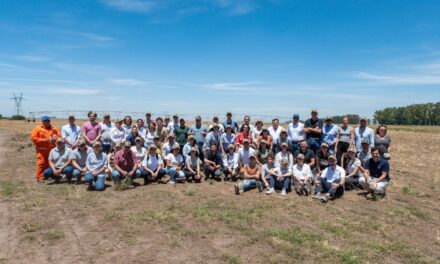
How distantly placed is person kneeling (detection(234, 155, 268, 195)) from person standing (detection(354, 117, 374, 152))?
10.3 ft

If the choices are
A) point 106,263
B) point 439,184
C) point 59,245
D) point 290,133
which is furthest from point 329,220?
point 439,184

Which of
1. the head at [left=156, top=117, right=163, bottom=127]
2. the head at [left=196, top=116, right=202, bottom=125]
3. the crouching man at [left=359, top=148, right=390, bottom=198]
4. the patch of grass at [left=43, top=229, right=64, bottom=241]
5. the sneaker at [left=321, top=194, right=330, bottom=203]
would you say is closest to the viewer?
the patch of grass at [left=43, top=229, right=64, bottom=241]

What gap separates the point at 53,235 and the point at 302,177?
6.57 metres

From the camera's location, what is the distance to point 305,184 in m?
9.98

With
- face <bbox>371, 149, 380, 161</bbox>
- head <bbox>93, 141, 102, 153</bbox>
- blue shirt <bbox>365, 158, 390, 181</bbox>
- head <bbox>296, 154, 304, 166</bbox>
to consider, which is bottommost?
blue shirt <bbox>365, 158, 390, 181</bbox>

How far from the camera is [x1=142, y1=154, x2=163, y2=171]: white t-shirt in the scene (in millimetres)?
11086

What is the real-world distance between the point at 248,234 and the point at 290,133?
5.23 m

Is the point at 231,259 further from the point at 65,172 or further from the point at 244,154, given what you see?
the point at 65,172

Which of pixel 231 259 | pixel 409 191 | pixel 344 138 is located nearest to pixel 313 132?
pixel 344 138

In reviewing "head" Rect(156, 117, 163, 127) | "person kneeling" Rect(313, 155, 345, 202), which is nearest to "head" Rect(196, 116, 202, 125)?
"head" Rect(156, 117, 163, 127)

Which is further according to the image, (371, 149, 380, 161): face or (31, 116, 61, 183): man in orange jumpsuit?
(31, 116, 61, 183): man in orange jumpsuit

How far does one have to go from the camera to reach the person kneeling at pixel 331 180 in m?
9.73

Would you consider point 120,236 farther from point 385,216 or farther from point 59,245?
point 385,216

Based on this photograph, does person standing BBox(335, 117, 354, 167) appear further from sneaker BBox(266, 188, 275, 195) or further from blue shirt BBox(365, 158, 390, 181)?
sneaker BBox(266, 188, 275, 195)
